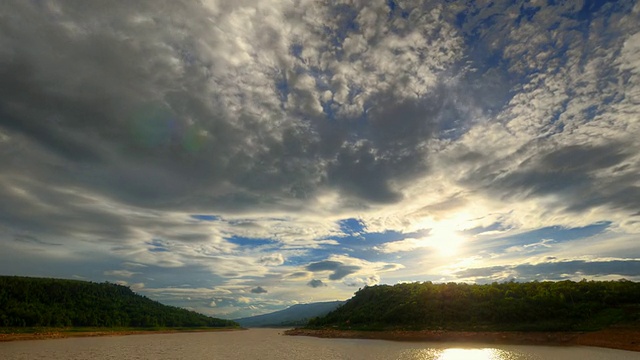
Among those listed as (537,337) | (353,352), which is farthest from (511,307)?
(353,352)

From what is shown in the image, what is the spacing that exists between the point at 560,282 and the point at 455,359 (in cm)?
6623

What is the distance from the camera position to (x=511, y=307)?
77062 mm

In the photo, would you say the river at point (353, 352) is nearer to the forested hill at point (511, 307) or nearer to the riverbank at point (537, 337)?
the riverbank at point (537, 337)

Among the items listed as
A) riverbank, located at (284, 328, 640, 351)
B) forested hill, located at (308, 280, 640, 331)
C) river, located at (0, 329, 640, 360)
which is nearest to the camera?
river, located at (0, 329, 640, 360)

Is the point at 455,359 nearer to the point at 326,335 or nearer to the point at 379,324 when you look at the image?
the point at 379,324

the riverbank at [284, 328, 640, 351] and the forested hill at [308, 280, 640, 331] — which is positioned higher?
the forested hill at [308, 280, 640, 331]

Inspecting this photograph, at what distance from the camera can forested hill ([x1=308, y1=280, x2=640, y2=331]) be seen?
66875mm

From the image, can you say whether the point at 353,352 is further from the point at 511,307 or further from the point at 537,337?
the point at 511,307

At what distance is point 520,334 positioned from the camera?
65188 millimetres

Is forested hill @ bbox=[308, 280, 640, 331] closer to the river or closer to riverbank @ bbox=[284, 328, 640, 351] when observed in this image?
riverbank @ bbox=[284, 328, 640, 351]

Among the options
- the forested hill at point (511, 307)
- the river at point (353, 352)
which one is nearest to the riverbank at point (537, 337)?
the forested hill at point (511, 307)

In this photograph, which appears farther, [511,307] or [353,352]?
[511,307]

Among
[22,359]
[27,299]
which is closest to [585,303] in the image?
[22,359]

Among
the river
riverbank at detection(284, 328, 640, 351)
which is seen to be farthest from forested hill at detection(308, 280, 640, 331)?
the river
